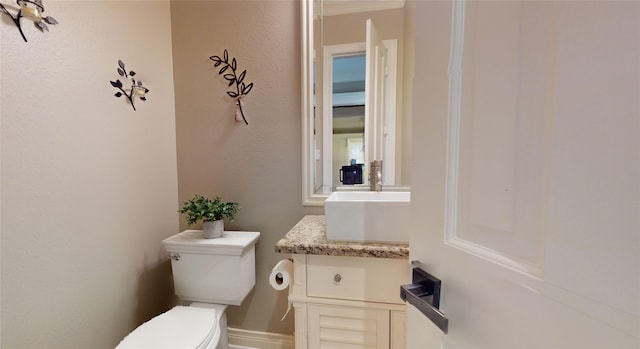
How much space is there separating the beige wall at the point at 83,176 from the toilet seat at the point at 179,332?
10.7 inches

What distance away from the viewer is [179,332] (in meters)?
1.11

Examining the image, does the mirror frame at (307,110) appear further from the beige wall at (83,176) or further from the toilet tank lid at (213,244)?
Result: the beige wall at (83,176)

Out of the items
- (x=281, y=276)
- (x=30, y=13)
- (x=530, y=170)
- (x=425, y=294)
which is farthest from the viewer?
(x=281, y=276)

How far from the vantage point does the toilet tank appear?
1332mm

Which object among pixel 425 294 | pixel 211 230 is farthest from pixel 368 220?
pixel 211 230

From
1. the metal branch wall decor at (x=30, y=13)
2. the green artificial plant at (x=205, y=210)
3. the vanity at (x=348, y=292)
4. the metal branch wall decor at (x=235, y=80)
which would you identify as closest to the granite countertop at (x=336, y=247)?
the vanity at (x=348, y=292)

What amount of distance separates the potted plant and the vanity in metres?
0.56

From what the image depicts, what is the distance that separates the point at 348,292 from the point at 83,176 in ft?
3.87

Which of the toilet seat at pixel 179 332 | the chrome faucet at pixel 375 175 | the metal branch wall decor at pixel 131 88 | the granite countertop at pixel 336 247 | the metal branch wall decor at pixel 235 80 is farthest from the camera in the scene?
the metal branch wall decor at pixel 235 80

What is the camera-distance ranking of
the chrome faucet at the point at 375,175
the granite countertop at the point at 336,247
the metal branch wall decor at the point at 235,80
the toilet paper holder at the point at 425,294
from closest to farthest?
the toilet paper holder at the point at 425,294, the granite countertop at the point at 336,247, the chrome faucet at the point at 375,175, the metal branch wall decor at the point at 235,80

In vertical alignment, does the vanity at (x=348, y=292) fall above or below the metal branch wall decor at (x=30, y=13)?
below

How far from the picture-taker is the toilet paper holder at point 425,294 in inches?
17.4

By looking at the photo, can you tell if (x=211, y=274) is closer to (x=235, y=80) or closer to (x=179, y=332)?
(x=179, y=332)

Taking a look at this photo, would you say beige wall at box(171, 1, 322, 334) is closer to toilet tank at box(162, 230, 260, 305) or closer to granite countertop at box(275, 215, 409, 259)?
toilet tank at box(162, 230, 260, 305)
